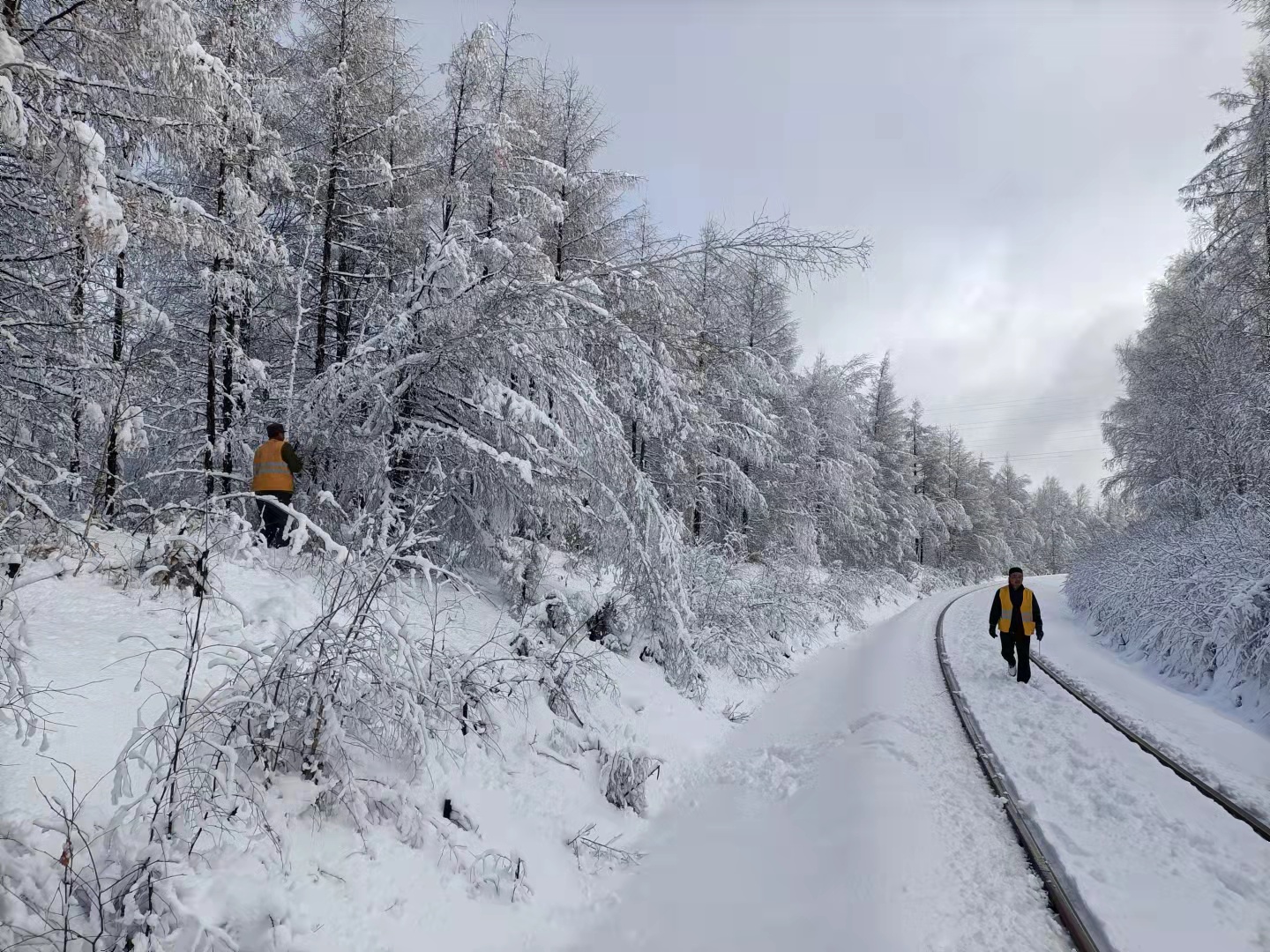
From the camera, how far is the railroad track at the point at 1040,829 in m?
3.14

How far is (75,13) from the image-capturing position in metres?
4.80

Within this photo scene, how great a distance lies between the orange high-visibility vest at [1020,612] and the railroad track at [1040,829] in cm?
102

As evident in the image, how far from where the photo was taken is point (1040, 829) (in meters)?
4.25

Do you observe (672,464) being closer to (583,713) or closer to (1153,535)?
(583,713)

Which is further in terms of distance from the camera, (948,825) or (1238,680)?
(1238,680)

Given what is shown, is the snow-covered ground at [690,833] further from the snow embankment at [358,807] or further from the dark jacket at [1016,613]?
the dark jacket at [1016,613]

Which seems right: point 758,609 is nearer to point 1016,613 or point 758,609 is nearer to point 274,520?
point 1016,613

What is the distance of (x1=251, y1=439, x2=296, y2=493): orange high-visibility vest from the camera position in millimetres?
5996

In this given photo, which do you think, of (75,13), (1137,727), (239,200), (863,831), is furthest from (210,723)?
(1137,727)

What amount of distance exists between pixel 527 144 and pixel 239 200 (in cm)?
556

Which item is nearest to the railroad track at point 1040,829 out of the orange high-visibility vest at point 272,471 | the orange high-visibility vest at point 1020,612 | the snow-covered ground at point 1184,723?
the snow-covered ground at point 1184,723

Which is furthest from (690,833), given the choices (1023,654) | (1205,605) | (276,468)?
(1205,605)

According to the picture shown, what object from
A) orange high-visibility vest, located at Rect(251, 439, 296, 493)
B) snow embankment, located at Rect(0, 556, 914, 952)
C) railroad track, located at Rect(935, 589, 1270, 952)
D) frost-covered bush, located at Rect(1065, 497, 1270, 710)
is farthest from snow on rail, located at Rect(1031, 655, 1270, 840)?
orange high-visibility vest, located at Rect(251, 439, 296, 493)

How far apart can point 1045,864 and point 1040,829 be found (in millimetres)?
651
